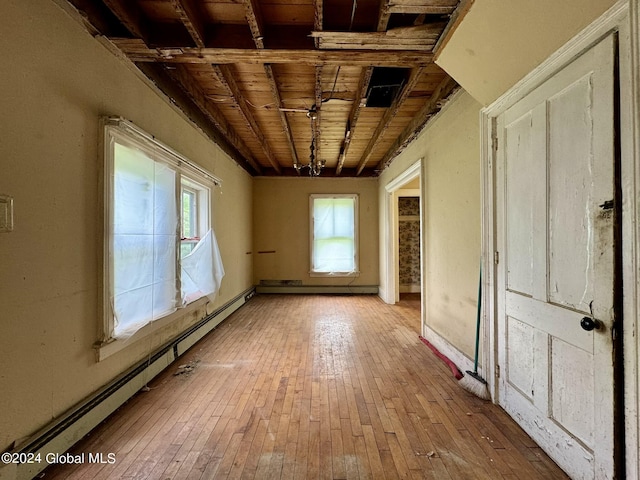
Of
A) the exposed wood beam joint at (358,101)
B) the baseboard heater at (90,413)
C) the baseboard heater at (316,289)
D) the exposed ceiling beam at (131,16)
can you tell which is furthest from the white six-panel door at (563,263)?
the baseboard heater at (316,289)

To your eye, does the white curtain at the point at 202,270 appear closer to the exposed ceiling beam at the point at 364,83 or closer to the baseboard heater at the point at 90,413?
the baseboard heater at the point at 90,413

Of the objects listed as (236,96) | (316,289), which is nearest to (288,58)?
(236,96)

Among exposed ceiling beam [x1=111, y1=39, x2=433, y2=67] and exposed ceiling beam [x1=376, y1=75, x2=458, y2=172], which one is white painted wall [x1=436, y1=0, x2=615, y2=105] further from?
exposed ceiling beam [x1=376, y1=75, x2=458, y2=172]

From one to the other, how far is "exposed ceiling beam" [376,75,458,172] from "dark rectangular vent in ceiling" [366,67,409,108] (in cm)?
40

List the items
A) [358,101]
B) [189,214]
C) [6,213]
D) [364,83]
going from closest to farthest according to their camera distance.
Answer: [6,213], [364,83], [358,101], [189,214]

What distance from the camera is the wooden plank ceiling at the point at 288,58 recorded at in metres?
1.98

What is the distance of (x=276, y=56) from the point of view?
7.32ft

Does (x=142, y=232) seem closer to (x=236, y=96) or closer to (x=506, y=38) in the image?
(x=236, y=96)

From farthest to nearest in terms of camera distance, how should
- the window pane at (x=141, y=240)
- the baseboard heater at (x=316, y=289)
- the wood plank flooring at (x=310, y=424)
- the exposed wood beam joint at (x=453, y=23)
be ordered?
the baseboard heater at (x=316, y=289) < the window pane at (x=141, y=240) < the exposed wood beam joint at (x=453, y=23) < the wood plank flooring at (x=310, y=424)

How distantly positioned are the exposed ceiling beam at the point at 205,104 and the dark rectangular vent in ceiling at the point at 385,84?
5.85 feet

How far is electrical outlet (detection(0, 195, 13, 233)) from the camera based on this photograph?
4.40ft

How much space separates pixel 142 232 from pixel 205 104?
1692 millimetres

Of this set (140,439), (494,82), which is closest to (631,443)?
(494,82)

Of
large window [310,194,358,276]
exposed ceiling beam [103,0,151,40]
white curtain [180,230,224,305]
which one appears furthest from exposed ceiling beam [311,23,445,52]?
large window [310,194,358,276]
